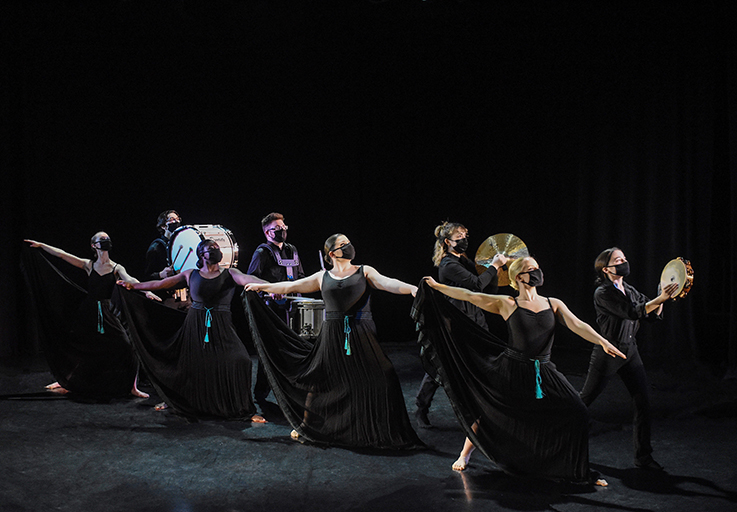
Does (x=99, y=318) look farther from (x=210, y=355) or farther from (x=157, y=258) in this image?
(x=210, y=355)

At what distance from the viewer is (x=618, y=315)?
459cm

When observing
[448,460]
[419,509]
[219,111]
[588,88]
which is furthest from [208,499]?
[588,88]

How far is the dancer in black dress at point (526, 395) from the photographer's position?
13.5 ft

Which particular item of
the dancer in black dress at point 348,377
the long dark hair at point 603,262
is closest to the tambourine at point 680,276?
the long dark hair at point 603,262

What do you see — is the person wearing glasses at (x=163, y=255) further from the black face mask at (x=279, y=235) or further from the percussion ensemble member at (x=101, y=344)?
the black face mask at (x=279, y=235)

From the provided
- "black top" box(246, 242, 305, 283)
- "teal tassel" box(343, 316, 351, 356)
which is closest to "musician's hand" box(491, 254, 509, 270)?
"teal tassel" box(343, 316, 351, 356)

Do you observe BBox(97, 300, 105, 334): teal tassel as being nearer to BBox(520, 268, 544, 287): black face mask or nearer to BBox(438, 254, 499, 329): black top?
BBox(438, 254, 499, 329): black top

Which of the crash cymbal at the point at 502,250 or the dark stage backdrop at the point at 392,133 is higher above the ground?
the dark stage backdrop at the point at 392,133

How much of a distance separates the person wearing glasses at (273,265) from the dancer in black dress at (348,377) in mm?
1324

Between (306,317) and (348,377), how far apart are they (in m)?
1.66

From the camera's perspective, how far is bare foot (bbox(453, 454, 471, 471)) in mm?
4492

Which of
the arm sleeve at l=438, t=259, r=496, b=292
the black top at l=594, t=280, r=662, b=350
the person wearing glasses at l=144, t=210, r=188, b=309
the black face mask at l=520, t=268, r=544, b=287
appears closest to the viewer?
the black face mask at l=520, t=268, r=544, b=287

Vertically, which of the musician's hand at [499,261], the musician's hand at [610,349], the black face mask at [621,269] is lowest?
the musician's hand at [610,349]

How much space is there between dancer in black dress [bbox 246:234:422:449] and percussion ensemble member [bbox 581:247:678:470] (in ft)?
4.59
